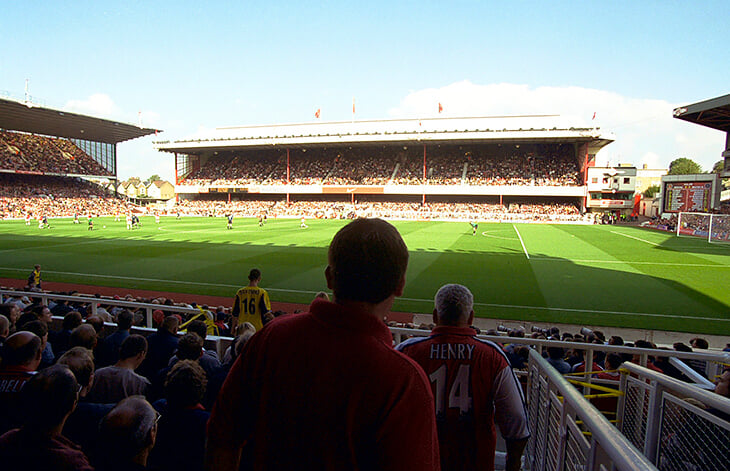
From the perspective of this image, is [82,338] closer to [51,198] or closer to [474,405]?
[474,405]

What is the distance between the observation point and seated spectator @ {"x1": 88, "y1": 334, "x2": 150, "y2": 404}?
3811 mm

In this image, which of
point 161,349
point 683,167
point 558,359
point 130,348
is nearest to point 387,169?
point 558,359

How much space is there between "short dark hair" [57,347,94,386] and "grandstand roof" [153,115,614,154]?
Answer: 56416 mm

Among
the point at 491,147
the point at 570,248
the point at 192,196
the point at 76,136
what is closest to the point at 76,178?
the point at 76,136

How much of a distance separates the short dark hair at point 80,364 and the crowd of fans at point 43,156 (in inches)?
2854

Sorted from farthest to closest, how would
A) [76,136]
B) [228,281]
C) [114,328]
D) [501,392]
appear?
[76,136] < [228,281] < [114,328] < [501,392]

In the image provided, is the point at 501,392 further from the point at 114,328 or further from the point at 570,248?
the point at 570,248

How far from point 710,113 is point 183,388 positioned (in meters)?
52.3

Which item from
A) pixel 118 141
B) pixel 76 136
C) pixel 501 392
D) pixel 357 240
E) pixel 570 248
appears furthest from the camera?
pixel 118 141

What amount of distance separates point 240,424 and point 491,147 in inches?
2641

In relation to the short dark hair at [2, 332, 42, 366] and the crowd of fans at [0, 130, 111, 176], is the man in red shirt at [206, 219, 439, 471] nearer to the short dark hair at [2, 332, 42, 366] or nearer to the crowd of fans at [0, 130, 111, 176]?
the short dark hair at [2, 332, 42, 366]

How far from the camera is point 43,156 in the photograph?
66.1 metres

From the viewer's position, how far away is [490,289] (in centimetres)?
1578

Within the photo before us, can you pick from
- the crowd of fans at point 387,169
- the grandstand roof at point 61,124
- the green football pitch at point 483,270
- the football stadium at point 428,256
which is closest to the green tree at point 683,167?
the football stadium at point 428,256
